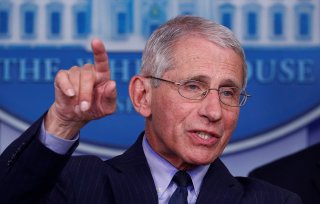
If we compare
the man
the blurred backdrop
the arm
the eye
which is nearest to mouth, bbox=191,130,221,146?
the man

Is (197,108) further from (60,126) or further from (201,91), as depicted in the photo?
(60,126)

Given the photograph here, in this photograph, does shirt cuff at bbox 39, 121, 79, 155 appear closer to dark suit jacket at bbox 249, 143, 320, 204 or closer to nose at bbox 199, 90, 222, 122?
nose at bbox 199, 90, 222, 122

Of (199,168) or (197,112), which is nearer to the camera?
(197,112)

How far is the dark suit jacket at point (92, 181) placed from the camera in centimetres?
163

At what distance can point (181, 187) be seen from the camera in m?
1.91

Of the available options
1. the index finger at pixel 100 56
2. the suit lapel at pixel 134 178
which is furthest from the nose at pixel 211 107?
the index finger at pixel 100 56

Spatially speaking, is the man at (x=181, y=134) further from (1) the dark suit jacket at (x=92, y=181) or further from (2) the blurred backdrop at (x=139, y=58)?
(2) the blurred backdrop at (x=139, y=58)

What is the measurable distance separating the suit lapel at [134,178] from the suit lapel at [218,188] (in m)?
0.13

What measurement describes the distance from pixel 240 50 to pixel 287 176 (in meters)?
0.83

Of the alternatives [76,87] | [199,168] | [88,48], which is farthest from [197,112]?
[88,48]

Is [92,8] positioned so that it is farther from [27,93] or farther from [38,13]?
[27,93]

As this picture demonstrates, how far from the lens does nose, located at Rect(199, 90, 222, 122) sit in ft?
5.97

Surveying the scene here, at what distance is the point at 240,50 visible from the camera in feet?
6.41

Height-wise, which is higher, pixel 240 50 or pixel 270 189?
pixel 240 50
